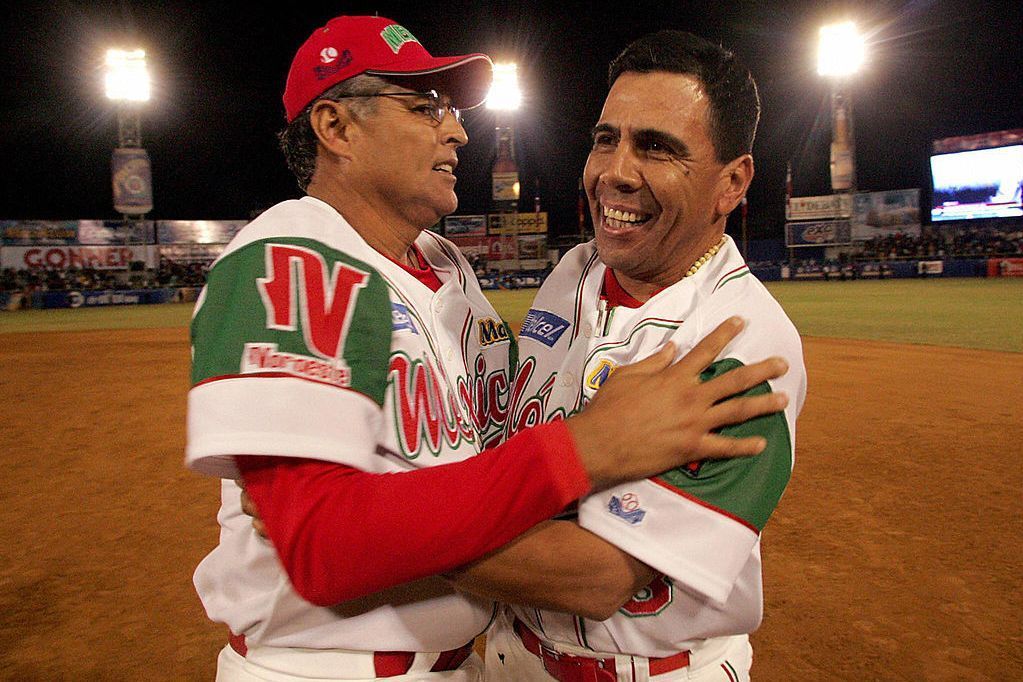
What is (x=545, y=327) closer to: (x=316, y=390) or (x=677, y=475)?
(x=677, y=475)

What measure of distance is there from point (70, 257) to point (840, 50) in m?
39.7

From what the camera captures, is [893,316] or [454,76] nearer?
[454,76]

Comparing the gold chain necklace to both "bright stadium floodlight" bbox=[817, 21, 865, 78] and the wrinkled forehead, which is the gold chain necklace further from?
"bright stadium floodlight" bbox=[817, 21, 865, 78]

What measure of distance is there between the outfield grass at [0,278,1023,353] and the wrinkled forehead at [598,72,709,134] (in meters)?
11.5

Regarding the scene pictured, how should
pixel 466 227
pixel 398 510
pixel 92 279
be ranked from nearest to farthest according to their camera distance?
pixel 398 510, pixel 92 279, pixel 466 227

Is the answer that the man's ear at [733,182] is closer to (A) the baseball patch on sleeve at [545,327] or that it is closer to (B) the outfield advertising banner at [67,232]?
(A) the baseball patch on sleeve at [545,327]

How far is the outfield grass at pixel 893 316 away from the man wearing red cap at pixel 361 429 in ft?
39.1

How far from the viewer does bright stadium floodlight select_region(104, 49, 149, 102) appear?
2652 centimetres

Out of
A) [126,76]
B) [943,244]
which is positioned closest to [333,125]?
[126,76]

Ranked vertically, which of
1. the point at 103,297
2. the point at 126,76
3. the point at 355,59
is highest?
the point at 126,76

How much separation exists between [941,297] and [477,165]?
133ft

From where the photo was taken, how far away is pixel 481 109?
44125 mm

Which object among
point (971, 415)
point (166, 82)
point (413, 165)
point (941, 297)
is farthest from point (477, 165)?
point (413, 165)

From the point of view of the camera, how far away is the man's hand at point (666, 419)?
4.19ft
